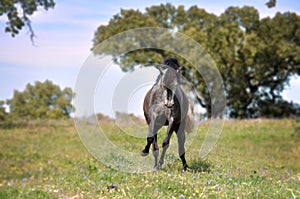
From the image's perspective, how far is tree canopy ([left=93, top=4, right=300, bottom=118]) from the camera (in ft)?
105

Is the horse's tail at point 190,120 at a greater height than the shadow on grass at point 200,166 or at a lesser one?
greater

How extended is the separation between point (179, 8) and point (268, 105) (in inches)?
400

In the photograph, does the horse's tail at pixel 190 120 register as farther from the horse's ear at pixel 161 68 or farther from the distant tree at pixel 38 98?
the distant tree at pixel 38 98

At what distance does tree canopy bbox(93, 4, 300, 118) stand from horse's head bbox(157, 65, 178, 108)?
2426cm

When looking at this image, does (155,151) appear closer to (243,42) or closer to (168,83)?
(168,83)

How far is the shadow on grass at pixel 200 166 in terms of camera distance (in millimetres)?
7508

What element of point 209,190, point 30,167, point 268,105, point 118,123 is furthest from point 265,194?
point 268,105

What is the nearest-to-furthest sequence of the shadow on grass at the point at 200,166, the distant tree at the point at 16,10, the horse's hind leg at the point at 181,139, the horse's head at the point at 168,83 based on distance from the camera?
the horse's head at the point at 168,83 < the horse's hind leg at the point at 181,139 < the shadow on grass at the point at 200,166 < the distant tree at the point at 16,10

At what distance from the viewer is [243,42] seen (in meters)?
33.3

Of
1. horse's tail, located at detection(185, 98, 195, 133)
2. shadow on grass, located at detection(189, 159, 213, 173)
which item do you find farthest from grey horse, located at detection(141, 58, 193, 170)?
shadow on grass, located at detection(189, 159, 213, 173)

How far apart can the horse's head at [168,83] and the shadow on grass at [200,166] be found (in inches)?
60.1

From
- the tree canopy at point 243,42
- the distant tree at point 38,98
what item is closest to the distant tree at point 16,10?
the tree canopy at point 243,42

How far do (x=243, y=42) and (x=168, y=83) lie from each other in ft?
91.7

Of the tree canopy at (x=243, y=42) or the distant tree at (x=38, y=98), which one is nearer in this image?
the tree canopy at (x=243, y=42)
